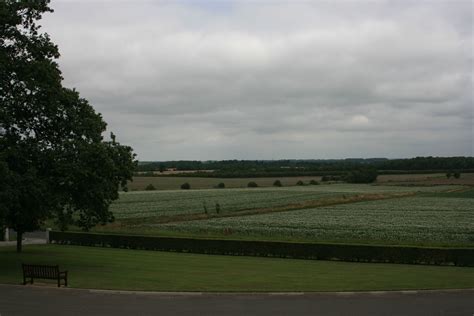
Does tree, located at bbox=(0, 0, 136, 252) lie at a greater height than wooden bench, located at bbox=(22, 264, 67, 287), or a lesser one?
greater

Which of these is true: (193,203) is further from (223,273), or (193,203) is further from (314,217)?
(223,273)

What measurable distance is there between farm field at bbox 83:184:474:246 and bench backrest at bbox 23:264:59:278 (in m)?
20.0

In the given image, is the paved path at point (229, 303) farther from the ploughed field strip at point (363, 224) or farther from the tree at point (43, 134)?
the ploughed field strip at point (363, 224)

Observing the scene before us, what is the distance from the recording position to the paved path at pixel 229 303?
16453mm

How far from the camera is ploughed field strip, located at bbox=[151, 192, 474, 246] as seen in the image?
39688 mm

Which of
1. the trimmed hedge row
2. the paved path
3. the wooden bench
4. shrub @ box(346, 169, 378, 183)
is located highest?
shrub @ box(346, 169, 378, 183)

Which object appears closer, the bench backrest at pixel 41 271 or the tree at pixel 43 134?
the bench backrest at pixel 41 271

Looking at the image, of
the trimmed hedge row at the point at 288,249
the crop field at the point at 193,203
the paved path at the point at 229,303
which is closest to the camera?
the paved path at the point at 229,303

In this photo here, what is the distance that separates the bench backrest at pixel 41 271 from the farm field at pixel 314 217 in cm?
1999

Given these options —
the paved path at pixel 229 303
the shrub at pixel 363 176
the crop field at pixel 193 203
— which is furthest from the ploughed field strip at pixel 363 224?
the shrub at pixel 363 176

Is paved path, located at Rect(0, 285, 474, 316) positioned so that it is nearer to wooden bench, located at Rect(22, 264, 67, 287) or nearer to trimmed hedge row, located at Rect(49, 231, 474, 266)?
wooden bench, located at Rect(22, 264, 67, 287)

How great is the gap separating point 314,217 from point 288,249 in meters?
19.6

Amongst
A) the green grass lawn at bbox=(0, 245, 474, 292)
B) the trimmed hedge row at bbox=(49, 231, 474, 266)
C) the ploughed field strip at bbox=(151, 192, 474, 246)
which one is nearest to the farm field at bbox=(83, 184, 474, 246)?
the ploughed field strip at bbox=(151, 192, 474, 246)

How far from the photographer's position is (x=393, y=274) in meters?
25.1
